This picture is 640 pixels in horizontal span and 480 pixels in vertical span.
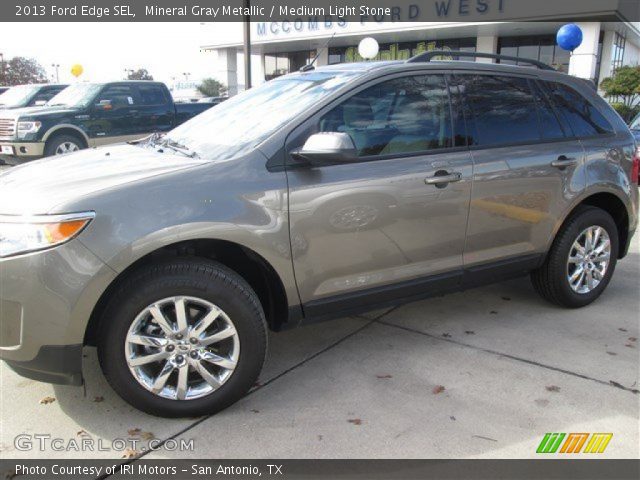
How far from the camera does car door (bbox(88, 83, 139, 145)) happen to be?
Result: 11656mm

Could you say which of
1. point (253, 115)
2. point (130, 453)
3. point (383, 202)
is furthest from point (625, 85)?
point (130, 453)

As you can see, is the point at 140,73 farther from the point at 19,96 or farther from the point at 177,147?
the point at 177,147

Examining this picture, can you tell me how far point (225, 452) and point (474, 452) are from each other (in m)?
1.20

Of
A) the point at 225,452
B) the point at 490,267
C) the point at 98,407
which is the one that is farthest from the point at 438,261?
the point at 98,407

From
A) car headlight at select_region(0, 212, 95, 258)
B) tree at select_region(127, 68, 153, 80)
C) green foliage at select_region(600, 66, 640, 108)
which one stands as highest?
tree at select_region(127, 68, 153, 80)

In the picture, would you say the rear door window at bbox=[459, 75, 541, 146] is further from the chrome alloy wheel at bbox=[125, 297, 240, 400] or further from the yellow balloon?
the yellow balloon

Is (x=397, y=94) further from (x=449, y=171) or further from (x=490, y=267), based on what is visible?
(x=490, y=267)

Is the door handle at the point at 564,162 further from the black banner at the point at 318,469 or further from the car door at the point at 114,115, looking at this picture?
the car door at the point at 114,115

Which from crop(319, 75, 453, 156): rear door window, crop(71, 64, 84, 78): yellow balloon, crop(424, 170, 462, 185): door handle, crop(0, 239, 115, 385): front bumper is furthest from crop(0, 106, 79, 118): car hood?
crop(71, 64, 84, 78): yellow balloon

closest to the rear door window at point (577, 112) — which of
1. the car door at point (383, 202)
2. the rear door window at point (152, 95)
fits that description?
the car door at point (383, 202)

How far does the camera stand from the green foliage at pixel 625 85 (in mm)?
23812

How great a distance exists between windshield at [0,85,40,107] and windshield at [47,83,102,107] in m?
2.98

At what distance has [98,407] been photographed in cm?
309

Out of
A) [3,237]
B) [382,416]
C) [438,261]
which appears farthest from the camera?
[438,261]
